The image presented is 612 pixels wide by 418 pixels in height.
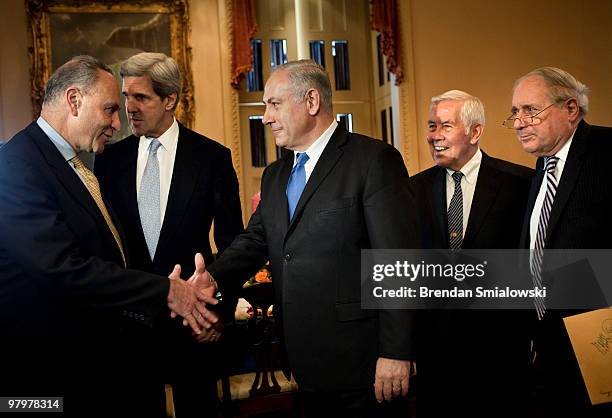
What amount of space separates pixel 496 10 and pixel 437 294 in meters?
6.16

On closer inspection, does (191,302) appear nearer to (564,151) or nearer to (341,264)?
(341,264)

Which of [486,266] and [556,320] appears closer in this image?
[556,320]

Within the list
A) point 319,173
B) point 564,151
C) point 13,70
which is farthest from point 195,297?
point 13,70

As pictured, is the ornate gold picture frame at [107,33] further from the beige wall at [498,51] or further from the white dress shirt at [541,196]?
the white dress shirt at [541,196]

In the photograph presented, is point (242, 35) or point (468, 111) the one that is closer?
point (468, 111)

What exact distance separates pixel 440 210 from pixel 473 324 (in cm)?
50

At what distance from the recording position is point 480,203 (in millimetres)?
2871

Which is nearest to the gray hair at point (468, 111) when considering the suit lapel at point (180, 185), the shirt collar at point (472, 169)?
the shirt collar at point (472, 169)

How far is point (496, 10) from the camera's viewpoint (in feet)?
26.7

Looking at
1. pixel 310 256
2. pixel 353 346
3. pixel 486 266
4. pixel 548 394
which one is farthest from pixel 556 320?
pixel 310 256

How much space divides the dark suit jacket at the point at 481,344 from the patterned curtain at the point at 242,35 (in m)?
4.67

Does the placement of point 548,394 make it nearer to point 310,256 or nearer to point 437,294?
point 437,294

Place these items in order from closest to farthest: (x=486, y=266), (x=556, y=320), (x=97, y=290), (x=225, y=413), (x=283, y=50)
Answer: (x=97, y=290) < (x=556, y=320) < (x=486, y=266) < (x=225, y=413) < (x=283, y=50)

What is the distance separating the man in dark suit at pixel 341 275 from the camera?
87.9 inches
